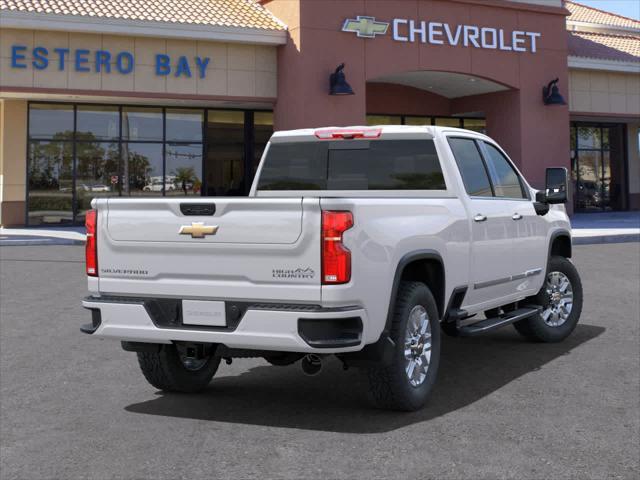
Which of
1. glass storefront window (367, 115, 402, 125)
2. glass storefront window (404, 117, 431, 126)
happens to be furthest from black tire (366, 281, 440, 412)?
glass storefront window (404, 117, 431, 126)

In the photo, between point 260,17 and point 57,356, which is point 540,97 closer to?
point 260,17

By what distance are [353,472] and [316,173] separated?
3408 mm

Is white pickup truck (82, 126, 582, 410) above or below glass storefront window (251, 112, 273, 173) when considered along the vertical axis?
below

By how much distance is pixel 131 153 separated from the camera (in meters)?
28.3

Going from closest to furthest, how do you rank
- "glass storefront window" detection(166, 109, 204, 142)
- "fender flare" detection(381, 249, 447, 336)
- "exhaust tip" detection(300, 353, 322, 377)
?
"fender flare" detection(381, 249, 447, 336) → "exhaust tip" detection(300, 353, 322, 377) → "glass storefront window" detection(166, 109, 204, 142)

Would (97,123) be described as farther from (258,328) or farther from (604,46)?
(258,328)

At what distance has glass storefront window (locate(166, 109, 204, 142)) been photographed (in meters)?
28.8

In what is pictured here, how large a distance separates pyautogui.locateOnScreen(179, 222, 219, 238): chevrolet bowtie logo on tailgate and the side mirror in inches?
146

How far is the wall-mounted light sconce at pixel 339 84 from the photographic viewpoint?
25.2 metres

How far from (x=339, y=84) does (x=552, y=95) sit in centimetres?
854

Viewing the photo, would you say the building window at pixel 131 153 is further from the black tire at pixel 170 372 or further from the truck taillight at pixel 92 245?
the truck taillight at pixel 92 245

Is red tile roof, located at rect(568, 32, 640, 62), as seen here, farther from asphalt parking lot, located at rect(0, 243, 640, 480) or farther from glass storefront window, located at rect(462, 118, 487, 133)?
asphalt parking lot, located at rect(0, 243, 640, 480)

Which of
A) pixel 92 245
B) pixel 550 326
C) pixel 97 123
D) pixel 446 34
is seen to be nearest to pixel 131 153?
pixel 97 123

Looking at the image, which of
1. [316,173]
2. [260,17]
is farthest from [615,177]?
[316,173]
